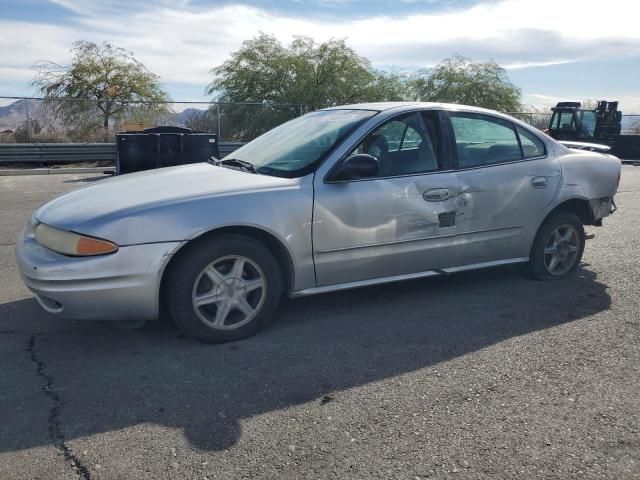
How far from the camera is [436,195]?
4.56 meters

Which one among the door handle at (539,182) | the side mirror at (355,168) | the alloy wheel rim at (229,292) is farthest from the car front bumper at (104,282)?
the door handle at (539,182)

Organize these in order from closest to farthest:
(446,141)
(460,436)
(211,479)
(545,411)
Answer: (211,479), (460,436), (545,411), (446,141)

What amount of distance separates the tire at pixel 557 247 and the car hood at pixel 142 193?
2456mm

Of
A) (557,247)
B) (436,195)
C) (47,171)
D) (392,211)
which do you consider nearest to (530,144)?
(557,247)

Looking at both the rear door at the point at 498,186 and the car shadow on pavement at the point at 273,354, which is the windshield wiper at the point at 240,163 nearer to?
the car shadow on pavement at the point at 273,354

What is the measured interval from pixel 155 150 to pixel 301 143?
25.5ft

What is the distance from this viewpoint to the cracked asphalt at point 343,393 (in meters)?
2.65

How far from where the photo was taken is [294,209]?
13.2 feet

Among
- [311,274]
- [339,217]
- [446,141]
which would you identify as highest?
[446,141]

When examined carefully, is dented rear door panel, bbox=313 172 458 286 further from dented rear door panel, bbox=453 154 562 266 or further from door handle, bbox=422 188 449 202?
dented rear door panel, bbox=453 154 562 266

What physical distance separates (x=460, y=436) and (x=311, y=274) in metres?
1.66

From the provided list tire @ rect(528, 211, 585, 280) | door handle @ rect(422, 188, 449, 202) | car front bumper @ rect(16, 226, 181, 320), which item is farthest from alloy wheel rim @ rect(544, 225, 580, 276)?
car front bumper @ rect(16, 226, 181, 320)

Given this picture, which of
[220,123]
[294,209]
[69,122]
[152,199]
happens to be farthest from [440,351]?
[69,122]

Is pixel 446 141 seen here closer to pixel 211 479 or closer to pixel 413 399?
pixel 413 399
